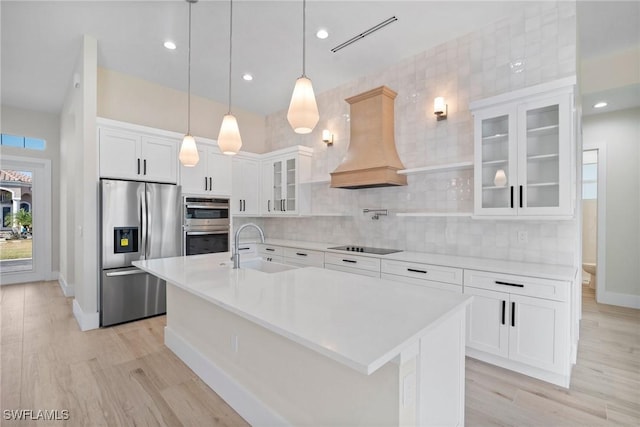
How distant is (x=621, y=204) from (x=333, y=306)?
5009 mm

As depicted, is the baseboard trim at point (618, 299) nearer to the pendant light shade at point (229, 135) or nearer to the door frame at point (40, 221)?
the pendant light shade at point (229, 135)

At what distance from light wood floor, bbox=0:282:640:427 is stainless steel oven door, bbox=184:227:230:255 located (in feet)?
3.86

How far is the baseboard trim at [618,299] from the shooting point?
4074mm

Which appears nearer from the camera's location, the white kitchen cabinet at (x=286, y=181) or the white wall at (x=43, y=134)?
the white kitchen cabinet at (x=286, y=181)

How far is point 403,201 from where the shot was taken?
3.70 metres

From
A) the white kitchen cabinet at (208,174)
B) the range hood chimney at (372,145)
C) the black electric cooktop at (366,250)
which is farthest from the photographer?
the white kitchen cabinet at (208,174)

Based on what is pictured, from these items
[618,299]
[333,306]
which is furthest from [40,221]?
[618,299]

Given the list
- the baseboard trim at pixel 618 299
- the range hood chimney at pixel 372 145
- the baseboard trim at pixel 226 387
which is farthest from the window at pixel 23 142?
the baseboard trim at pixel 618 299

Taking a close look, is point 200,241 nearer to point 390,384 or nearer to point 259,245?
point 259,245

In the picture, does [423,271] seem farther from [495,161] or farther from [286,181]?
[286,181]

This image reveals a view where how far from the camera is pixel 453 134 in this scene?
3293 millimetres

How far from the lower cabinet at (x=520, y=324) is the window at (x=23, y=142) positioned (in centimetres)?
728

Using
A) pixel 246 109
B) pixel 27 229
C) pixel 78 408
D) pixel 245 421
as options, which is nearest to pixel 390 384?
pixel 245 421

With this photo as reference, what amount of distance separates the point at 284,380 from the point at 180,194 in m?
3.09
